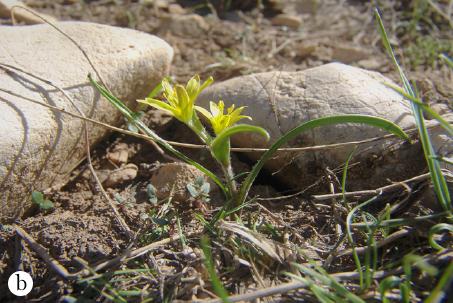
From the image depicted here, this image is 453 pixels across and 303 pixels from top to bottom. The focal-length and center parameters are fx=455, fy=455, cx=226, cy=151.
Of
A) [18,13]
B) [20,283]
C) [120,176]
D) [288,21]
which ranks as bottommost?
[20,283]

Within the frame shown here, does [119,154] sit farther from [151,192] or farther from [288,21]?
[288,21]

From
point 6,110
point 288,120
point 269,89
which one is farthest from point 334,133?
point 6,110

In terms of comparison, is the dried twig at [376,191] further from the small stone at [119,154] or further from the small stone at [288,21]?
the small stone at [288,21]

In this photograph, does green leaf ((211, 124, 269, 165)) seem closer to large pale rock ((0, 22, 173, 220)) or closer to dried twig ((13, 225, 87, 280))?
dried twig ((13, 225, 87, 280))

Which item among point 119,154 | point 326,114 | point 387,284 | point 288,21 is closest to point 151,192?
point 119,154

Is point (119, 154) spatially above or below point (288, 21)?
below

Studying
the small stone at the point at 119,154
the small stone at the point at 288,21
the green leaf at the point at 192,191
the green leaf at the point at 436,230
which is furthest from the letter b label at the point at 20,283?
the small stone at the point at 288,21
